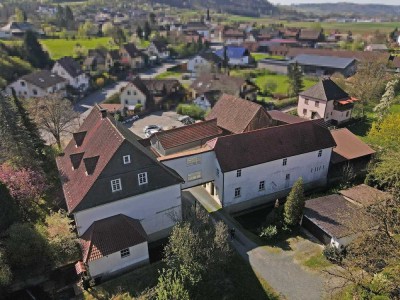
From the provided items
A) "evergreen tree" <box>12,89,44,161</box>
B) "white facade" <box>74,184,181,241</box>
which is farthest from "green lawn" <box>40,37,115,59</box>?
"white facade" <box>74,184,181,241</box>

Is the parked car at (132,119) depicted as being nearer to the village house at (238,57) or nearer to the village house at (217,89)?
the village house at (217,89)

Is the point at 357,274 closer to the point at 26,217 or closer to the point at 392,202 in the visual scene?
the point at 392,202

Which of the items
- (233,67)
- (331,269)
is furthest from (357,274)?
(233,67)

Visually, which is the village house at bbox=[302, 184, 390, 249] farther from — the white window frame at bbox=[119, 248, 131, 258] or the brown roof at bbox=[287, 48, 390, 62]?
the brown roof at bbox=[287, 48, 390, 62]

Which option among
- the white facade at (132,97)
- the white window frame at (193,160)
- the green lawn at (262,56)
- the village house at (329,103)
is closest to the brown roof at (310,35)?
the green lawn at (262,56)

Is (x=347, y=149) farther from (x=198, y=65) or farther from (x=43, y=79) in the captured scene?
(x=198, y=65)

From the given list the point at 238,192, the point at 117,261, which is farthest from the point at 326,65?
the point at 117,261
